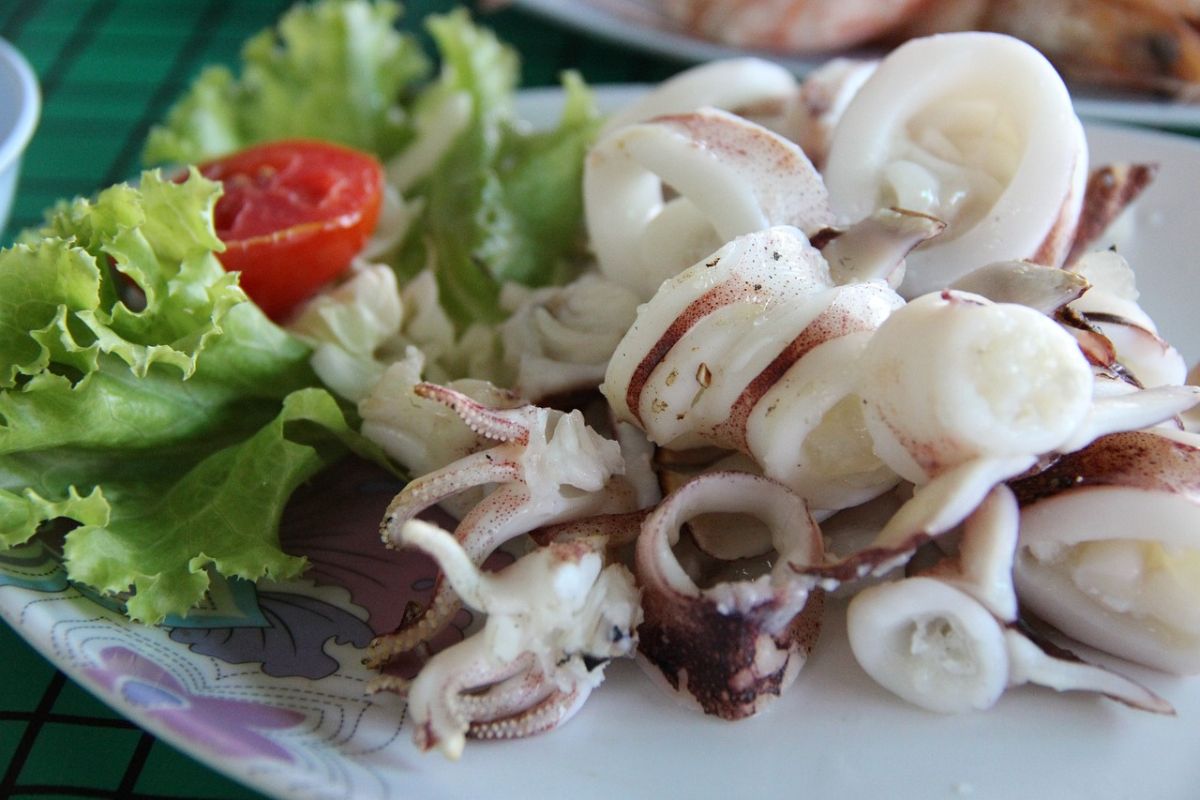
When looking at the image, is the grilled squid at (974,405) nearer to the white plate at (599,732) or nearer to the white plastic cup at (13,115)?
the white plate at (599,732)

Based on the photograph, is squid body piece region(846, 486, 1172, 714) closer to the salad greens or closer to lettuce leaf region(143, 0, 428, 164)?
the salad greens

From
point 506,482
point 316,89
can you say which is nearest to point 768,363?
point 506,482

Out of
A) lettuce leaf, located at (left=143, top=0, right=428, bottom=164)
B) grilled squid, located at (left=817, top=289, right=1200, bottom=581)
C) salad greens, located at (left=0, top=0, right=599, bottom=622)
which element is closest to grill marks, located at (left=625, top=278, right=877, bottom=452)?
grilled squid, located at (left=817, top=289, right=1200, bottom=581)

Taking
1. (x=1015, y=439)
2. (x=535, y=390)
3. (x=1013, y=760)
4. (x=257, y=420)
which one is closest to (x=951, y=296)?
(x=1015, y=439)

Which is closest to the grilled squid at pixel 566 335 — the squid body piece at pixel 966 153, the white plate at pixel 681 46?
the squid body piece at pixel 966 153

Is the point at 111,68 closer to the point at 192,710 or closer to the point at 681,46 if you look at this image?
the point at 681,46
